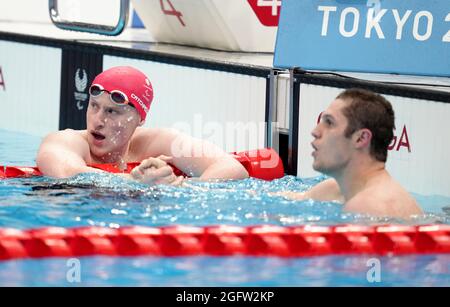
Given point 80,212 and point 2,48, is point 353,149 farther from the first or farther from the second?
point 2,48

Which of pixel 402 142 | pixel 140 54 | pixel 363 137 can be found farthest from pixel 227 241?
pixel 140 54

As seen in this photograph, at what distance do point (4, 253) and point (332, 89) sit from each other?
2539mm

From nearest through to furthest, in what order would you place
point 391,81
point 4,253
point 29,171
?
point 4,253, point 29,171, point 391,81

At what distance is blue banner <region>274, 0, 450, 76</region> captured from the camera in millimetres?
5062

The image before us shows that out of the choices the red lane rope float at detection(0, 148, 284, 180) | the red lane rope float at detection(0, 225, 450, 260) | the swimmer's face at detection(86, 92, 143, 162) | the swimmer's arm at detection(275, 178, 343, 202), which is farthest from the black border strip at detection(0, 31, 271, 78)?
the red lane rope float at detection(0, 225, 450, 260)

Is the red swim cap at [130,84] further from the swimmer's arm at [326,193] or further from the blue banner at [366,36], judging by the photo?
the swimmer's arm at [326,193]

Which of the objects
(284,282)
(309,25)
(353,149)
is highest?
(309,25)

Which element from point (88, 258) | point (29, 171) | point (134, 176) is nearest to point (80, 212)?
point (134, 176)

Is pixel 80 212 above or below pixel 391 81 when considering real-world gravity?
below

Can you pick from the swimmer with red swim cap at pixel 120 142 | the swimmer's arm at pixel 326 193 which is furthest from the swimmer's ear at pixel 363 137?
the swimmer with red swim cap at pixel 120 142

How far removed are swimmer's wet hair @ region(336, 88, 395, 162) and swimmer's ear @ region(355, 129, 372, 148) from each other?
12mm

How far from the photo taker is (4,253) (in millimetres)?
3283
